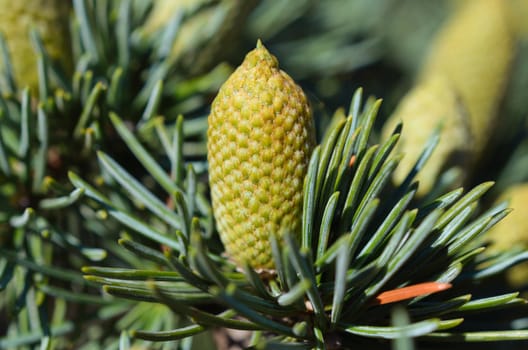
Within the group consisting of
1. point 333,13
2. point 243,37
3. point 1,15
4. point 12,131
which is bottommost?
point 12,131

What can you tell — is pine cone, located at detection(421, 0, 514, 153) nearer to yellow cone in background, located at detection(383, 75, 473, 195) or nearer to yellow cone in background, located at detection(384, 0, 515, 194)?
yellow cone in background, located at detection(384, 0, 515, 194)

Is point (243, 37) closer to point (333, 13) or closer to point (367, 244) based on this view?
point (333, 13)

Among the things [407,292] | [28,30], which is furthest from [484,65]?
[28,30]

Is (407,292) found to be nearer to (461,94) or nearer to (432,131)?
(432,131)

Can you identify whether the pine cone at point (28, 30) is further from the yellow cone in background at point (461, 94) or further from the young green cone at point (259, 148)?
the yellow cone in background at point (461, 94)

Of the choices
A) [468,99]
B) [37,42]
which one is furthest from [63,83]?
[468,99]

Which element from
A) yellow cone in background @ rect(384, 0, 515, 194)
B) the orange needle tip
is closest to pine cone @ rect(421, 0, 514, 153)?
yellow cone in background @ rect(384, 0, 515, 194)

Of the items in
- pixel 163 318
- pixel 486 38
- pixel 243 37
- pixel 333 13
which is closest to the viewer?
pixel 163 318
